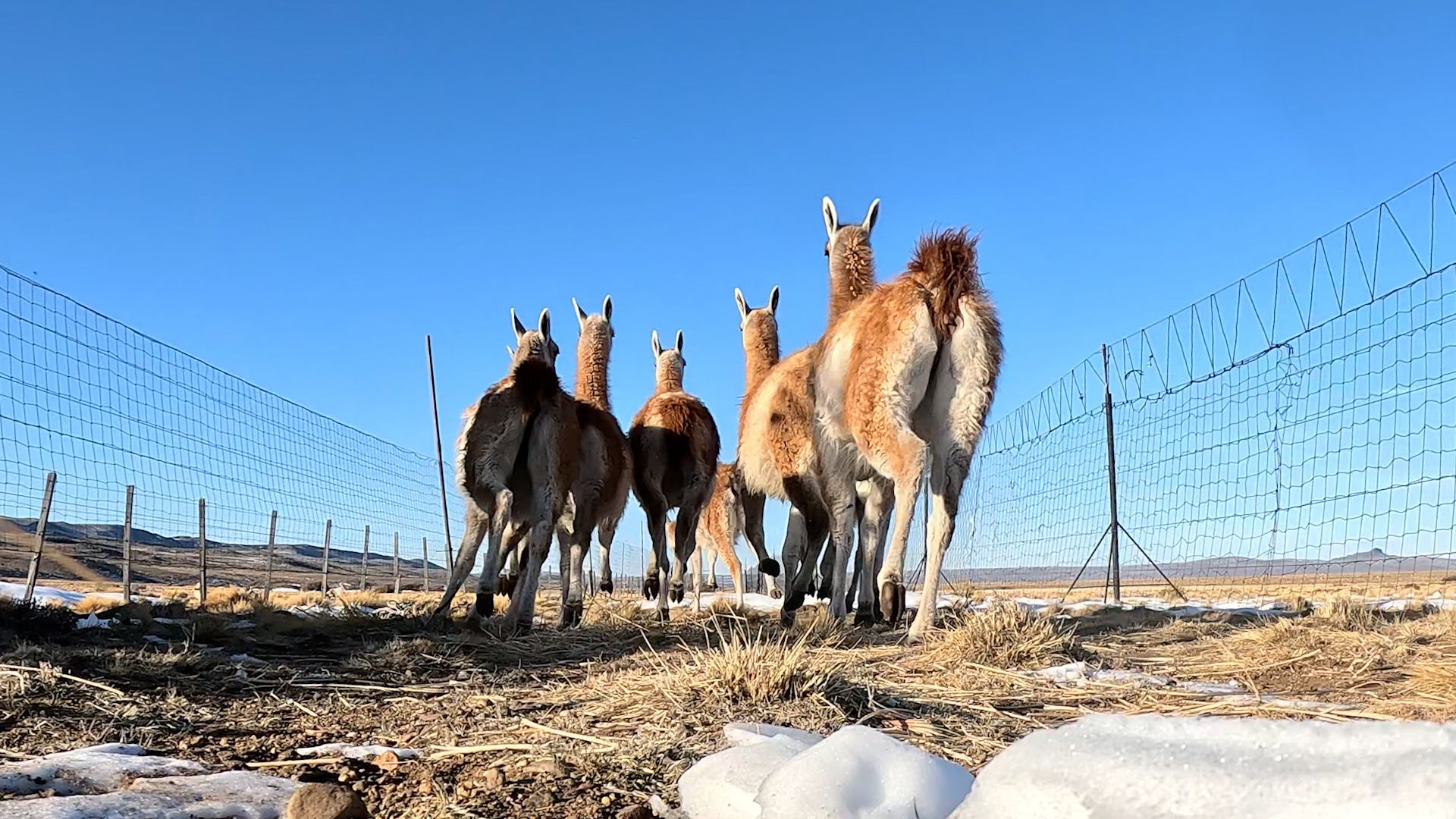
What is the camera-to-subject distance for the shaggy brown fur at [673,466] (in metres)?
9.72

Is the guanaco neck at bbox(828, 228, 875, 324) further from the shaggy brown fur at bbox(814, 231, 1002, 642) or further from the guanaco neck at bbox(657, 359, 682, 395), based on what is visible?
the guanaco neck at bbox(657, 359, 682, 395)

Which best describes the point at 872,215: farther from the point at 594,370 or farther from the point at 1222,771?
the point at 1222,771

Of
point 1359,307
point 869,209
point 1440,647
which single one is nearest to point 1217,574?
point 1359,307

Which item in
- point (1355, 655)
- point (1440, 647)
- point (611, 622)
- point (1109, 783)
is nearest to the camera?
point (1109, 783)

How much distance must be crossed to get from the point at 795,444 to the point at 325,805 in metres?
6.28

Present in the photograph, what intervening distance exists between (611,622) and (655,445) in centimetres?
238

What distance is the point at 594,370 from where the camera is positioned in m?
10.3

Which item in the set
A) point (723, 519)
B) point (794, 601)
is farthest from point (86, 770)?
point (723, 519)

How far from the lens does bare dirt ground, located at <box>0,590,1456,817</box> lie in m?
2.59

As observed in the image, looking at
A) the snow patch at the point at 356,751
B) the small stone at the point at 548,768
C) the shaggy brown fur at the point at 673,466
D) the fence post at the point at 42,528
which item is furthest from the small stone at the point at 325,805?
the fence post at the point at 42,528

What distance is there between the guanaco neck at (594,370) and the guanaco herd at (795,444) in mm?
19

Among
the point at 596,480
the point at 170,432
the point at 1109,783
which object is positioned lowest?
the point at 1109,783

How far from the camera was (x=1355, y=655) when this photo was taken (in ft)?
14.9

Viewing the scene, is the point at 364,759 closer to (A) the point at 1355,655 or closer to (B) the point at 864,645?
(B) the point at 864,645
